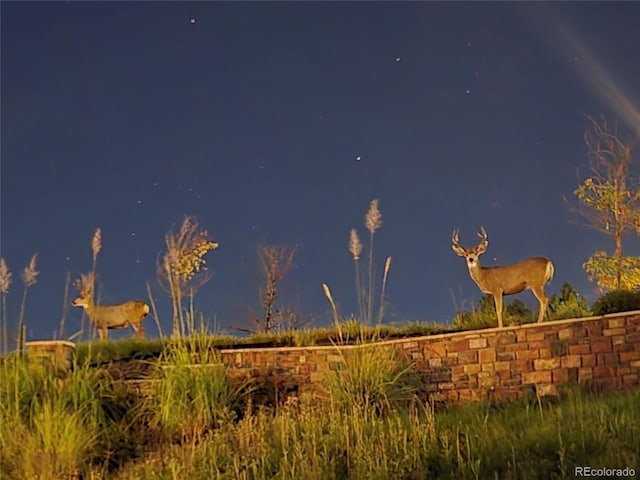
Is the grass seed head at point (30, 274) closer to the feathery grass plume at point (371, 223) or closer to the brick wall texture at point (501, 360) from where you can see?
the brick wall texture at point (501, 360)

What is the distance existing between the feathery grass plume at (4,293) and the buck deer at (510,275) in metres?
4.59

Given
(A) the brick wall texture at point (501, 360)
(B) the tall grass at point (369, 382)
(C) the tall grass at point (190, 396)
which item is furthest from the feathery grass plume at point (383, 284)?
(C) the tall grass at point (190, 396)

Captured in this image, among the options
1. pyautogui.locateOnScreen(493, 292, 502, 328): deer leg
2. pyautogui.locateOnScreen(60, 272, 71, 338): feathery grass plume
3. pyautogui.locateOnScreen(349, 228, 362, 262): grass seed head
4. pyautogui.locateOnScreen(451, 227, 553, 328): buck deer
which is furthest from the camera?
pyautogui.locateOnScreen(451, 227, 553, 328): buck deer

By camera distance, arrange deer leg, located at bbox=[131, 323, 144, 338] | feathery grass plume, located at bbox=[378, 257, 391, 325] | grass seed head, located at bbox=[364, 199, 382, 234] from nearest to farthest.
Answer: feathery grass plume, located at bbox=[378, 257, 391, 325] < grass seed head, located at bbox=[364, 199, 382, 234] < deer leg, located at bbox=[131, 323, 144, 338]

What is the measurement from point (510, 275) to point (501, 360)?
1.31 metres

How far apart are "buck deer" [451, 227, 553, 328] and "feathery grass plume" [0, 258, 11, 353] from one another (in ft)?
15.1

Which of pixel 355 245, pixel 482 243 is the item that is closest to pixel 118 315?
pixel 355 245

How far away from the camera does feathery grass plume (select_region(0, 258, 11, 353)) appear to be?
7.15m

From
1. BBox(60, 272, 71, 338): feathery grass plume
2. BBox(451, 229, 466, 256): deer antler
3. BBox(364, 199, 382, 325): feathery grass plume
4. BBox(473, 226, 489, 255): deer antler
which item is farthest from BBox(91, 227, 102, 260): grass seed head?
BBox(473, 226, 489, 255): deer antler

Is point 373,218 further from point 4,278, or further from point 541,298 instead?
point 4,278

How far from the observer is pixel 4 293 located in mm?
7340

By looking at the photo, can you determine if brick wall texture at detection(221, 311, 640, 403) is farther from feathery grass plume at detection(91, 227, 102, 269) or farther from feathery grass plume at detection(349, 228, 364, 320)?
feathery grass plume at detection(91, 227, 102, 269)

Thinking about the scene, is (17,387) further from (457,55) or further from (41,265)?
(457,55)

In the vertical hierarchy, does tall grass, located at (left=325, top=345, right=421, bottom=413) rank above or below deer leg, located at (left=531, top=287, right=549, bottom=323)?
below
